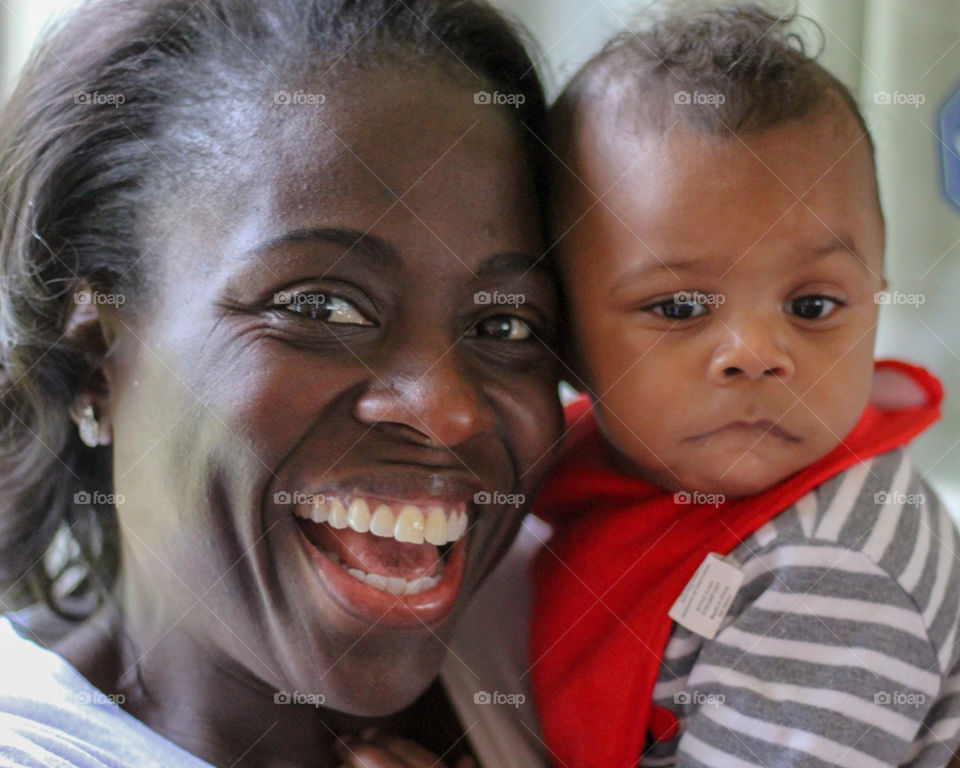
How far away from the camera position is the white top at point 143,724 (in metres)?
1.08

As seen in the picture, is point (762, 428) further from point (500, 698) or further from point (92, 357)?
point (92, 357)

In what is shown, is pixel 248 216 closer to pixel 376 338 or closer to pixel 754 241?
pixel 376 338

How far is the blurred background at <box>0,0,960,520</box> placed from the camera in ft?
5.43

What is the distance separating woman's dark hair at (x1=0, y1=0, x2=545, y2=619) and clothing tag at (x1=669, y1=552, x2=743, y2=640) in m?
0.47

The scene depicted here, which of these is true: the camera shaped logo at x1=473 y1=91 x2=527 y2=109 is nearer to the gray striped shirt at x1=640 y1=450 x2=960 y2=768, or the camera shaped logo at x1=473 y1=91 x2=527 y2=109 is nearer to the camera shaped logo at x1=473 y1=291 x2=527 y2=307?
the camera shaped logo at x1=473 y1=291 x2=527 y2=307

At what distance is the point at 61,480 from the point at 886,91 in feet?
4.46

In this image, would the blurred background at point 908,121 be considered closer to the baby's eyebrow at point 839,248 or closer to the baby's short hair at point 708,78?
the baby's short hair at point 708,78

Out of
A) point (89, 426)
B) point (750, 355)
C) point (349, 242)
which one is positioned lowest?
point (89, 426)

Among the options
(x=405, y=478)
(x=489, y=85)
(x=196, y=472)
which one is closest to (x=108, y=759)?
(x=196, y=472)

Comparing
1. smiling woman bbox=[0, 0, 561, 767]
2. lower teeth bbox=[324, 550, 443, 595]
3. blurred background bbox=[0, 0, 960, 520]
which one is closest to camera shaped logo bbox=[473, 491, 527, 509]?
smiling woman bbox=[0, 0, 561, 767]

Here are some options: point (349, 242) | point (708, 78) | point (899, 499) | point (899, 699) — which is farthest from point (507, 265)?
point (899, 699)

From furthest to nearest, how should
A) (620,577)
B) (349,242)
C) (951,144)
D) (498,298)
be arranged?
(951,144) < (620,577) < (498,298) < (349,242)

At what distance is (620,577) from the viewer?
124 cm

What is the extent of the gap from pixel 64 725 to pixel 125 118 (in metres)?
0.65
